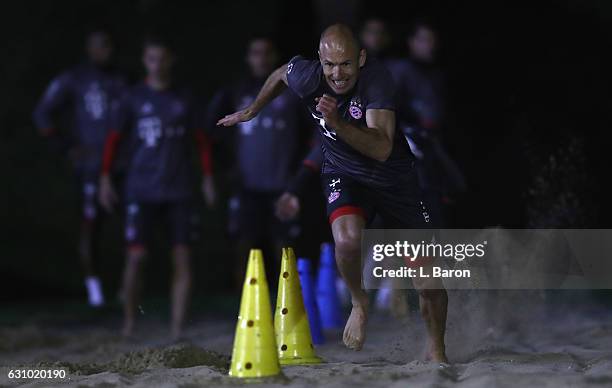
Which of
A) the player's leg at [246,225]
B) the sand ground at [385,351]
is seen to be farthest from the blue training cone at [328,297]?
the player's leg at [246,225]

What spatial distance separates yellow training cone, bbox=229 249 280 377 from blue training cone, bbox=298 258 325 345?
2.33 m

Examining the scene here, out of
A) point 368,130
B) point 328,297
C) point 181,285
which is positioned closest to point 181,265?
point 181,285

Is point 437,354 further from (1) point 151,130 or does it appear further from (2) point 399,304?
(1) point 151,130

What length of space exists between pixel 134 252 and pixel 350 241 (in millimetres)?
3715

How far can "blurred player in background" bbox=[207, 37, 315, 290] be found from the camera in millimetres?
9914

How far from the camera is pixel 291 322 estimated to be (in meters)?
6.50

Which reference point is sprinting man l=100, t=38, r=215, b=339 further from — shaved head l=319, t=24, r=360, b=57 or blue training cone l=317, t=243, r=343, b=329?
shaved head l=319, t=24, r=360, b=57

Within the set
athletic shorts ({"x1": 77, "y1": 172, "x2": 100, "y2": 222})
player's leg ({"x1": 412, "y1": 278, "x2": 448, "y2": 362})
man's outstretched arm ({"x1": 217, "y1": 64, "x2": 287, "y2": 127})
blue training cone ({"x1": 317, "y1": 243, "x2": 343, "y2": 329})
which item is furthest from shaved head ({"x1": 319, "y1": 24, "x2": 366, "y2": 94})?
athletic shorts ({"x1": 77, "y1": 172, "x2": 100, "y2": 222})

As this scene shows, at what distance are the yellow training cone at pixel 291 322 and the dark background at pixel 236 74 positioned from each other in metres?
5.45

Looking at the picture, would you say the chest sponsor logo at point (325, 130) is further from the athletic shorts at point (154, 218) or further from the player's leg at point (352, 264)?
the athletic shorts at point (154, 218)

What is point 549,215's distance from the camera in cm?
882

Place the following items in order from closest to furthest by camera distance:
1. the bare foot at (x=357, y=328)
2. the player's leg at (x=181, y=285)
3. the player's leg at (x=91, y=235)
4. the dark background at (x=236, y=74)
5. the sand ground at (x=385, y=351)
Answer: the sand ground at (x=385, y=351) < the bare foot at (x=357, y=328) < the player's leg at (x=181, y=285) < the player's leg at (x=91, y=235) < the dark background at (x=236, y=74)

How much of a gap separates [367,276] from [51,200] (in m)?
4.31

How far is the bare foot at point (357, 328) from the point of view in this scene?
19.7ft
